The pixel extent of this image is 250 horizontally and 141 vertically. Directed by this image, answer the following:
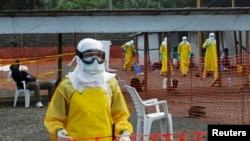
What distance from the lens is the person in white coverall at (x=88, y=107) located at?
4.46 meters

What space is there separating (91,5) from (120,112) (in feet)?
159

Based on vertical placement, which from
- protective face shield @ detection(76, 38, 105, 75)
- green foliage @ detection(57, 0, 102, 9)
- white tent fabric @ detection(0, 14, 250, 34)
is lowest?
protective face shield @ detection(76, 38, 105, 75)

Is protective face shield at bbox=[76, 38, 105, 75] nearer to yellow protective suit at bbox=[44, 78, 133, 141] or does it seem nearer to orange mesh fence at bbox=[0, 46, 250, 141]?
yellow protective suit at bbox=[44, 78, 133, 141]

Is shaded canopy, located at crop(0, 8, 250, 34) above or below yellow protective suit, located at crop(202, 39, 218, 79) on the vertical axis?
above

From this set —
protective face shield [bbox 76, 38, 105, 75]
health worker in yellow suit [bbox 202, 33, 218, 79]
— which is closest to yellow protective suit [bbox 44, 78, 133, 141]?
protective face shield [bbox 76, 38, 105, 75]

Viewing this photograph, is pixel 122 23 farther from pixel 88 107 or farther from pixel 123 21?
pixel 88 107

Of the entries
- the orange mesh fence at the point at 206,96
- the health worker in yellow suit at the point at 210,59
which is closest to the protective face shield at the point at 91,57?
the orange mesh fence at the point at 206,96

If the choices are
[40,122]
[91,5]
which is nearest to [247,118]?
[40,122]

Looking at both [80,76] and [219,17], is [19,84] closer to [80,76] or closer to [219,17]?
[219,17]

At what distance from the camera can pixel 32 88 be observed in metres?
14.4

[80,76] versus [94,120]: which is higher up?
[80,76]

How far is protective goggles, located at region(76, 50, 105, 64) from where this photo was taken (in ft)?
15.1

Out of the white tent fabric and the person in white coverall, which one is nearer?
the person in white coverall

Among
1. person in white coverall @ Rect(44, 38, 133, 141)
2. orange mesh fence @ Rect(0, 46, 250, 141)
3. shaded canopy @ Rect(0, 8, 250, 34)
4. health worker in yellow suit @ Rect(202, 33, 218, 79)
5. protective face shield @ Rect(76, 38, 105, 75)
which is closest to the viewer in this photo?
person in white coverall @ Rect(44, 38, 133, 141)
